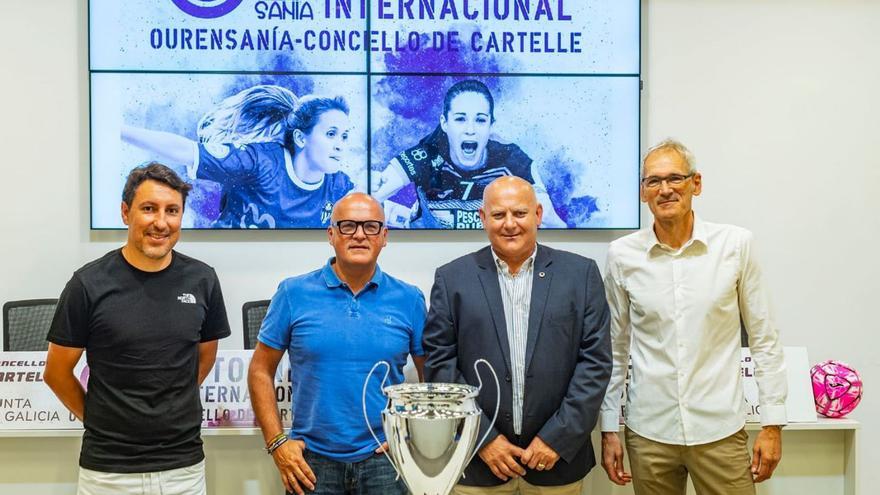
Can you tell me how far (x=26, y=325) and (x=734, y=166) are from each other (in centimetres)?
331

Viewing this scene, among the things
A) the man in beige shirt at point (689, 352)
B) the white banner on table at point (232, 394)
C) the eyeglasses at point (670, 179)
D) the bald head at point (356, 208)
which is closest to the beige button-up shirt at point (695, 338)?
the man in beige shirt at point (689, 352)

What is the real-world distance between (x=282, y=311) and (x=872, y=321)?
2.99 metres

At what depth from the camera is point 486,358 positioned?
2.12m

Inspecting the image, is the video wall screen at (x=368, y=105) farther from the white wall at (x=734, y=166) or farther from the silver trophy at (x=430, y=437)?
the silver trophy at (x=430, y=437)

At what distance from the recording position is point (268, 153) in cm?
342

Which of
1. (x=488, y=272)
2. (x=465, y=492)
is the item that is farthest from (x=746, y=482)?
(x=488, y=272)

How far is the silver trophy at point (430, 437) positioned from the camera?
170 cm

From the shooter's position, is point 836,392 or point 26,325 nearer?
point 836,392

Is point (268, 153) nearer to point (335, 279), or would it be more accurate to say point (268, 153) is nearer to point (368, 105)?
point (368, 105)

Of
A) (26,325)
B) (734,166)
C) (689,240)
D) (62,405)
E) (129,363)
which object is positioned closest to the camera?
(129,363)

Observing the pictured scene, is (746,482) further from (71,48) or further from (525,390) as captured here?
(71,48)

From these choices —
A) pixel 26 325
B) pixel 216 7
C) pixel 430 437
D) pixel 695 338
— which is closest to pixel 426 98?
pixel 216 7

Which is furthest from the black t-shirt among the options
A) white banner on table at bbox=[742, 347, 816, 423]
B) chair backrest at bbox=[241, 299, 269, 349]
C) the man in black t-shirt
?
white banner on table at bbox=[742, 347, 816, 423]

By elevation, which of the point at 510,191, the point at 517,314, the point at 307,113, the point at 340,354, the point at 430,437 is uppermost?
the point at 307,113
